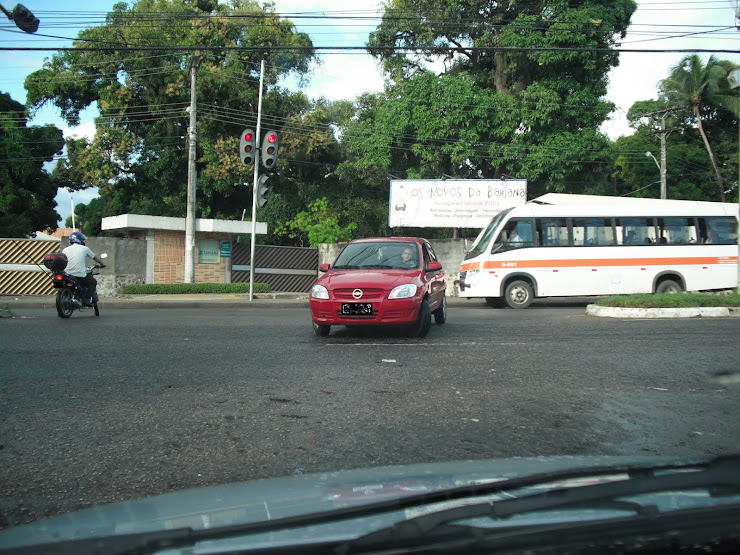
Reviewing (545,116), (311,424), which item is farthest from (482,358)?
(545,116)

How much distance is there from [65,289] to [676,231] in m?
15.1

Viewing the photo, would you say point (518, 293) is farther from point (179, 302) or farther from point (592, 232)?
point (179, 302)

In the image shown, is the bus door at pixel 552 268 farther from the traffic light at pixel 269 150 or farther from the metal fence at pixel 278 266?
the metal fence at pixel 278 266

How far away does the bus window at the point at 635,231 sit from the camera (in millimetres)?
17062

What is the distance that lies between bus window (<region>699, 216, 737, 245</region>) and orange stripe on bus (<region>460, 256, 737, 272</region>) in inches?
19.7

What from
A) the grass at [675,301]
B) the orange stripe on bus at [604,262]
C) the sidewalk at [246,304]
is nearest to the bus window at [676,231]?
the orange stripe on bus at [604,262]

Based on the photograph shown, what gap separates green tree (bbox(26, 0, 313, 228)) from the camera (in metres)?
28.8

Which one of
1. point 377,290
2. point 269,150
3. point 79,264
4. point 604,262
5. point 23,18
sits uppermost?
point 23,18

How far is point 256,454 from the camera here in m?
3.74

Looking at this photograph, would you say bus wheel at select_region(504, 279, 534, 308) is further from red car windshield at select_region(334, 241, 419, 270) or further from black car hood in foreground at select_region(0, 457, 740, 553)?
black car hood in foreground at select_region(0, 457, 740, 553)

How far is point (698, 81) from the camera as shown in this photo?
36.9 m

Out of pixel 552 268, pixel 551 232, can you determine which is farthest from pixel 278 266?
pixel 552 268

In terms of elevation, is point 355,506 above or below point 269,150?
below

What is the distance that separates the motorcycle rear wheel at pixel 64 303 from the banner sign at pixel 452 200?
14.4 meters
